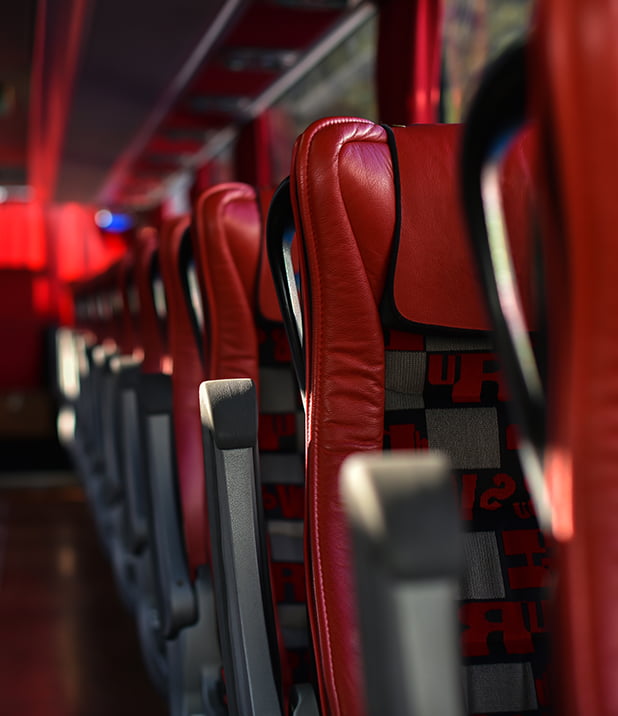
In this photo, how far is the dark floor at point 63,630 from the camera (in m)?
2.87

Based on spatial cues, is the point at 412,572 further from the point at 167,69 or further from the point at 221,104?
the point at 221,104

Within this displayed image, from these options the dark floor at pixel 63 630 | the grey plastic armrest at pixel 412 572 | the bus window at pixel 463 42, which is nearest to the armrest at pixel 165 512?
the dark floor at pixel 63 630

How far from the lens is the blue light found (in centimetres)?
860

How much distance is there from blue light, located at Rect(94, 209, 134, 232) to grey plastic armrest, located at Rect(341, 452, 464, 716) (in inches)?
327

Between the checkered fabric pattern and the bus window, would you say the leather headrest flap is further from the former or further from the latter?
the bus window

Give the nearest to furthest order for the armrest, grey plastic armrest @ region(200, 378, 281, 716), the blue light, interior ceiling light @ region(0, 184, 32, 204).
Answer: grey plastic armrest @ region(200, 378, 281, 716) < the armrest < the blue light < interior ceiling light @ region(0, 184, 32, 204)

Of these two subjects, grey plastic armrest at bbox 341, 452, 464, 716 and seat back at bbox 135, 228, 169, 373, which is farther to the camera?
seat back at bbox 135, 228, 169, 373

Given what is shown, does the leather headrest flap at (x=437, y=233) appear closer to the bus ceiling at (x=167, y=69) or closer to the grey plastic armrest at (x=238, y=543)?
the grey plastic armrest at (x=238, y=543)

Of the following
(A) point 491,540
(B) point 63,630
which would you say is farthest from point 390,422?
(B) point 63,630

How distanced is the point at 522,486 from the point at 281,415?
0.55 metres

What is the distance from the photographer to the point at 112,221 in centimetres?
886

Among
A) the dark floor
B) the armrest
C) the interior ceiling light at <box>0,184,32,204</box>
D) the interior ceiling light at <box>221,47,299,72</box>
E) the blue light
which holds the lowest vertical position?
the dark floor

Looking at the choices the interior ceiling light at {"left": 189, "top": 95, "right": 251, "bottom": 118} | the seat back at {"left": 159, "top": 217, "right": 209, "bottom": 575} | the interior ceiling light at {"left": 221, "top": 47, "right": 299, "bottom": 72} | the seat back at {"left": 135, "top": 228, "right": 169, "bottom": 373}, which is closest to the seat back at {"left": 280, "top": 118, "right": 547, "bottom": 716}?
the seat back at {"left": 159, "top": 217, "right": 209, "bottom": 575}

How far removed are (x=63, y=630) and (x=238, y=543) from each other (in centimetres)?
260
